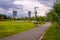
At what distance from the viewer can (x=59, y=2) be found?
111 feet

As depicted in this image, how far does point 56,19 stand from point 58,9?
1.76 m

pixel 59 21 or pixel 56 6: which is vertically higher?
pixel 56 6

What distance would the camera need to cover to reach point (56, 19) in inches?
1321

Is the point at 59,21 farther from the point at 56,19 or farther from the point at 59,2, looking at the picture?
the point at 59,2

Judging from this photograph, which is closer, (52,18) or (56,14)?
(56,14)

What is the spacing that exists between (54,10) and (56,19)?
1.44 meters

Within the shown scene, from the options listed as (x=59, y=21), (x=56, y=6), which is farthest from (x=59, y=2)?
(x=59, y=21)

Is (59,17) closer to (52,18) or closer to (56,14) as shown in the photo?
(56,14)

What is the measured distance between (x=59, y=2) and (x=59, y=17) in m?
3.06

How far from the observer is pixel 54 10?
3350cm

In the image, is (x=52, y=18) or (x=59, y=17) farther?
(x=52, y=18)

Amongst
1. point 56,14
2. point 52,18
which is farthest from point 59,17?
point 52,18

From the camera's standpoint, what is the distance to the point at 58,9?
3269 centimetres

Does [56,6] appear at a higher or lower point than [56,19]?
higher
